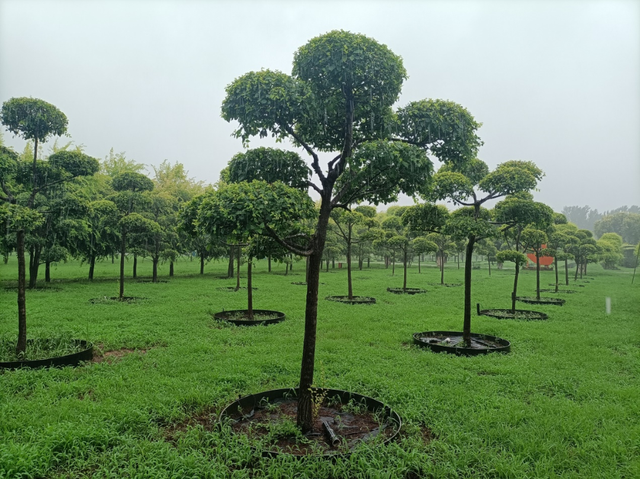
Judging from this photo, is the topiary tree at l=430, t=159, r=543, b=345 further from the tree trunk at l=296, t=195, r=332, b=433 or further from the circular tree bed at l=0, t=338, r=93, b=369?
the circular tree bed at l=0, t=338, r=93, b=369

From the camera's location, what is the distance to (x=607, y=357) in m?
6.94

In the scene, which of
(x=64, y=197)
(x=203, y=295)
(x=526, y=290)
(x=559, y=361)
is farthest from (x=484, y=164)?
(x=526, y=290)

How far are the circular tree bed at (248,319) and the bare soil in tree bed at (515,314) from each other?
18.4 ft

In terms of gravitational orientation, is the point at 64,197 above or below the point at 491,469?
above

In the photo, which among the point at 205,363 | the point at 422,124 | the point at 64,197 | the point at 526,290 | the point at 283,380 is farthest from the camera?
the point at 526,290

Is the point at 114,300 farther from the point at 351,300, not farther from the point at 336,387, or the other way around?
the point at 336,387

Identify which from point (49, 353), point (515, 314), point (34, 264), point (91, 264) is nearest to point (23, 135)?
point (49, 353)

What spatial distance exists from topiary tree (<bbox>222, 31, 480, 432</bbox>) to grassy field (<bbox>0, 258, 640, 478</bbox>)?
114 centimetres

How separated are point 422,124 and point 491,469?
348 cm

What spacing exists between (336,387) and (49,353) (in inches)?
176

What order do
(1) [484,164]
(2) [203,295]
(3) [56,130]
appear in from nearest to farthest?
(3) [56,130], (1) [484,164], (2) [203,295]

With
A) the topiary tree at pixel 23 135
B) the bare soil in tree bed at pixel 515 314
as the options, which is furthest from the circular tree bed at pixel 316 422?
the bare soil in tree bed at pixel 515 314

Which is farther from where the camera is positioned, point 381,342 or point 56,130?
point 381,342

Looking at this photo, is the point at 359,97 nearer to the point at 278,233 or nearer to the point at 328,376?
the point at 278,233
